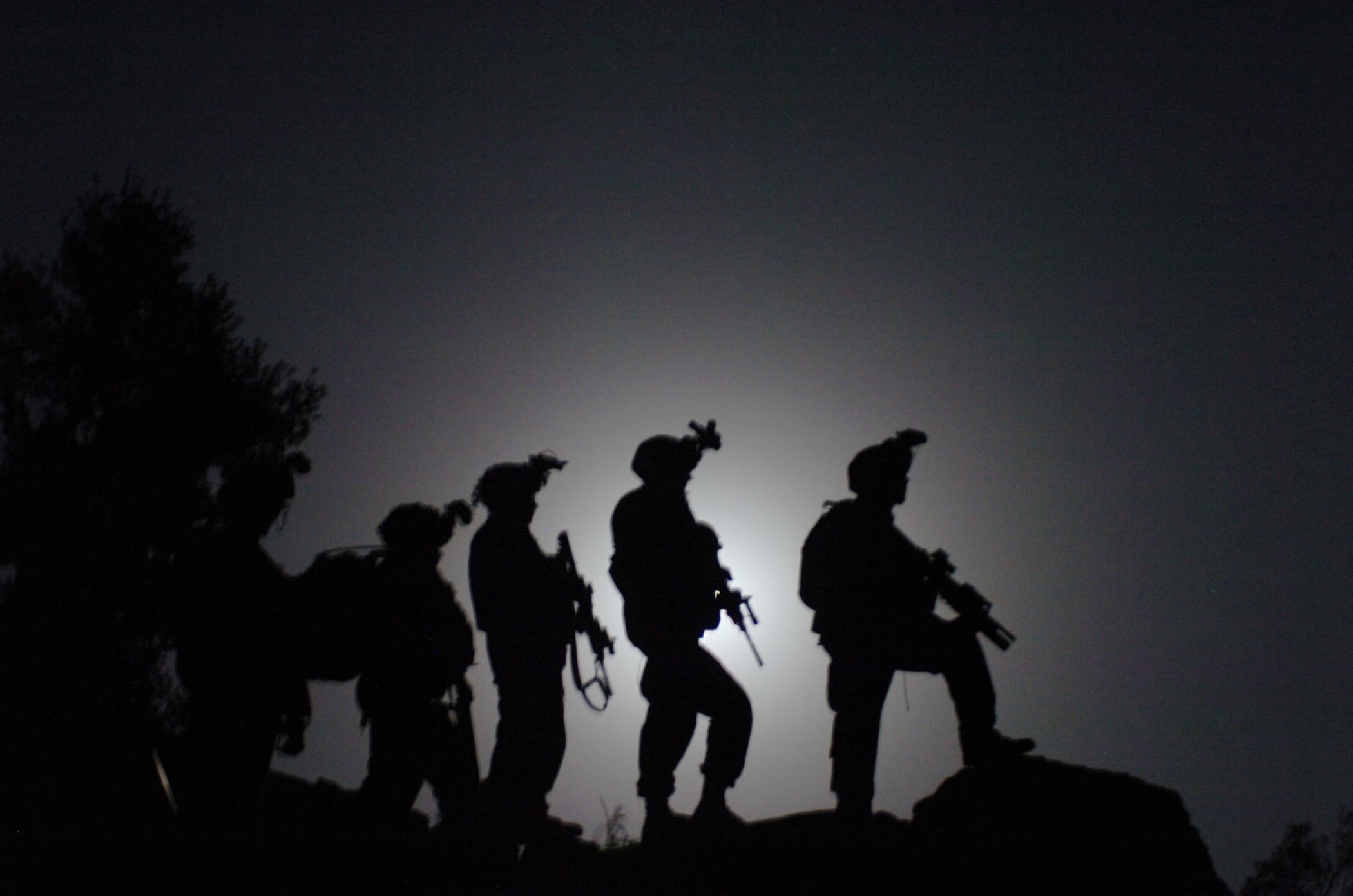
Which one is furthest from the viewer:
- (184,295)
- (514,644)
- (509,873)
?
(184,295)

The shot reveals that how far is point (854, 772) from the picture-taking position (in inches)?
290

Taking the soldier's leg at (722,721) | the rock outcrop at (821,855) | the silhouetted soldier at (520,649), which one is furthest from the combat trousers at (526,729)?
the soldier's leg at (722,721)

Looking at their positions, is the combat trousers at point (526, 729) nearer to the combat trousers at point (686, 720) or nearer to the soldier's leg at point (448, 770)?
the soldier's leg at point (448, 770)

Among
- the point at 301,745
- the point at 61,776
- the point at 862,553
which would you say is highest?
the point at 862,553

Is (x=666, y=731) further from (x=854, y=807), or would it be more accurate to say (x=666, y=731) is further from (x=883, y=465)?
(x=883, y=465)

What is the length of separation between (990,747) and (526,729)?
122 inches

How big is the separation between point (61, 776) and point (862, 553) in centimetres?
481

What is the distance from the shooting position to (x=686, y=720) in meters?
7.46

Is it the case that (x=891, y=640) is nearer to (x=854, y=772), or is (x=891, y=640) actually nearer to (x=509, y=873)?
(x=854, y=772)

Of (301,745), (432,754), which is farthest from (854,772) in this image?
(301,745)

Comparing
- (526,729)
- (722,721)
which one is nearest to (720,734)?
(722,721)

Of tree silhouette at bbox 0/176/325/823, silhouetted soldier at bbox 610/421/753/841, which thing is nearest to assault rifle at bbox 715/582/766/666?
silhouetted soldier at bbox 610/421/753/841

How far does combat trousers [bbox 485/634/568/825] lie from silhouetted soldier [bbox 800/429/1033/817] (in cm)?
190

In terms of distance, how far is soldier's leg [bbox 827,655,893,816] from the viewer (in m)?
7.38
